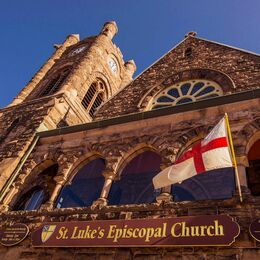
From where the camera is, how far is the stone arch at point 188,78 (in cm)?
1067

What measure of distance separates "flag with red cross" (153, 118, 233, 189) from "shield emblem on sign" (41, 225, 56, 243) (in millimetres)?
2571

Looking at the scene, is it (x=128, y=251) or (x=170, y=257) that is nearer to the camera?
(x=170, y=257)

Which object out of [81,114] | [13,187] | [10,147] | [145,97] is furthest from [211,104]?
[81,114]

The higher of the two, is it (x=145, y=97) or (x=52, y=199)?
(x=145, y=97)

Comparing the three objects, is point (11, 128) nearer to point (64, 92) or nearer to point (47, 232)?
point (64, 92)

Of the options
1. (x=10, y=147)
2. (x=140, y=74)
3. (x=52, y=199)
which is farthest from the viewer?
(x=140, y=74)

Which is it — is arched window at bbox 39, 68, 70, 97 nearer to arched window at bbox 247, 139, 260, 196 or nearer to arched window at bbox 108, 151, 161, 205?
arched window at bbox 108, 151, 161, 205

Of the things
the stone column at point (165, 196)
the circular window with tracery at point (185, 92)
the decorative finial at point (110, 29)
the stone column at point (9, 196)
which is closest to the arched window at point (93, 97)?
the decorative finial at point (110, 29)

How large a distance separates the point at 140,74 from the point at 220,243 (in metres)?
8.93

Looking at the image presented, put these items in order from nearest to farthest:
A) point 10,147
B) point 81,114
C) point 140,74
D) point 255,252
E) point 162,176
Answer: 1. point 255,252
2. point 162,176
3. point 10,147
4. point 140,74
5. point 81,114

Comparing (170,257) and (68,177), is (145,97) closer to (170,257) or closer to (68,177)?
(68,177)

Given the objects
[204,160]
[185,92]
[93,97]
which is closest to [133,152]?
[204,160]

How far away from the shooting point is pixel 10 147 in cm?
1141

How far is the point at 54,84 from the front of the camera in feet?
62.5
